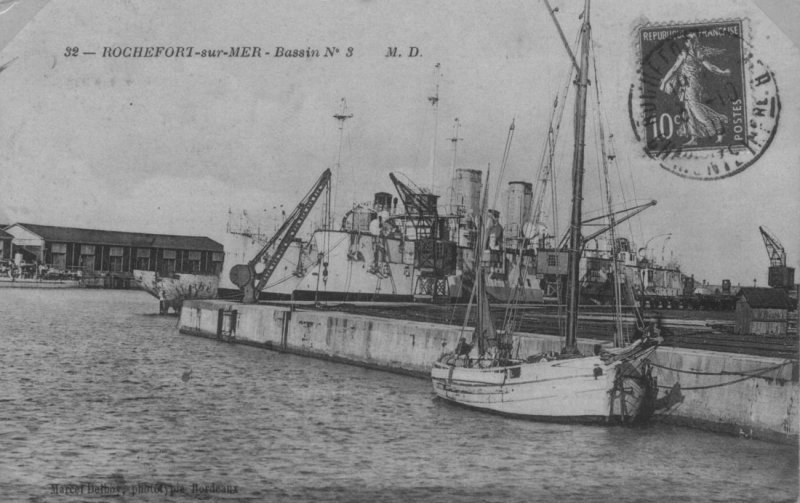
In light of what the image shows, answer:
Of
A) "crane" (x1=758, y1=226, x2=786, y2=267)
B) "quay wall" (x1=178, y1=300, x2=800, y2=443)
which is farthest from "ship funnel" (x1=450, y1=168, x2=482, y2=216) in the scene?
"crane" (x1=758, y1=226, x2=786, y2=267)

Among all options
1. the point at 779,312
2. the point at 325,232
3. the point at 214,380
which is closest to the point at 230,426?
the point at 214,380

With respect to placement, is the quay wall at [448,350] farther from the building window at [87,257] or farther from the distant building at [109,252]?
the building window at [87,257]

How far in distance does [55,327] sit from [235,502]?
2539 cm

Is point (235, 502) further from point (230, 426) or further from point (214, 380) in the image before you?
point (214, 380)

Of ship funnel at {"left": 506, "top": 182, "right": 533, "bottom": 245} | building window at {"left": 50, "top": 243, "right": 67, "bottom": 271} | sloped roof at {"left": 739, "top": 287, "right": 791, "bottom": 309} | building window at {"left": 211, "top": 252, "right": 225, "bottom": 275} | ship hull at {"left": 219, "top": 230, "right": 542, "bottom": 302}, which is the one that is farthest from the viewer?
building window at {"left": 211, "top": 252, "right": 225, "bottom": 275}

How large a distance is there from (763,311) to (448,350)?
8.73 m

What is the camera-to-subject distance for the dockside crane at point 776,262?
12.4 m

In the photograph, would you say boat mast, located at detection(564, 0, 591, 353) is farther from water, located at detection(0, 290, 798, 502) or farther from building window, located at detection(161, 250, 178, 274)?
building window, located at detection(161, 250, 178, 274)

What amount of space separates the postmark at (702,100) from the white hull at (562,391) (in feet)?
14.9

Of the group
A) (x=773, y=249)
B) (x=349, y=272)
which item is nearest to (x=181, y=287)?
(x=349, y=272)

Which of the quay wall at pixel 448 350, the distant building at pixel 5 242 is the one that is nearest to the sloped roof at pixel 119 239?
the distant building at pixel 5 242

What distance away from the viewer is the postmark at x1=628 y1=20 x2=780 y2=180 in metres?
12.0

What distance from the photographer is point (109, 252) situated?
54.9m

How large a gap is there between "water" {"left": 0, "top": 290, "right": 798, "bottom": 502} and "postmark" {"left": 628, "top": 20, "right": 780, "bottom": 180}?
5469 millimetres
